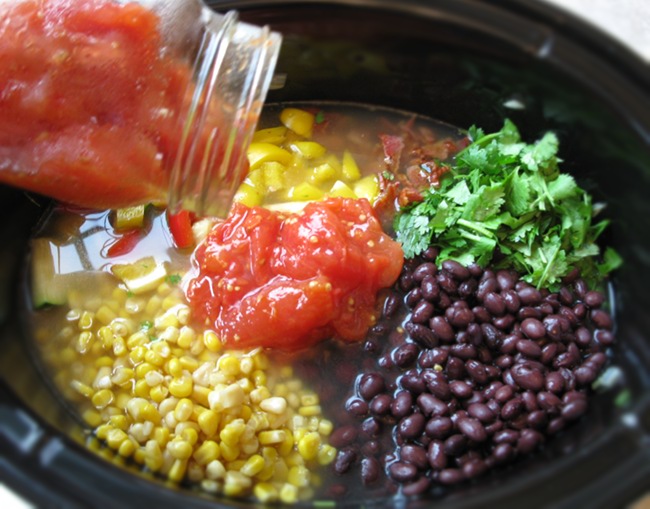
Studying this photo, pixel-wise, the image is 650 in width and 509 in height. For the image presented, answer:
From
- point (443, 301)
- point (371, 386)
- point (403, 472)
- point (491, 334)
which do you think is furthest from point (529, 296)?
point (403, 472)

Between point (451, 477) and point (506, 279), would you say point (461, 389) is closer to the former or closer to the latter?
point (451, 477)

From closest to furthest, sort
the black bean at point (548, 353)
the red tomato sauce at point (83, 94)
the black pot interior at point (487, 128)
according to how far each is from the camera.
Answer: the black pot interior at point (487, 128), the red tomato sauce at point (83, 94), the black bean at point (548, 353)

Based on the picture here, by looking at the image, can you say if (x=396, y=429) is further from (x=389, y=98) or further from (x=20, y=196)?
(x=20, y=196)

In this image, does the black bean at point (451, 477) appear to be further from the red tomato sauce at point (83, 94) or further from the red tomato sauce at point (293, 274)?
the red tomato sauce at point (83, 94)

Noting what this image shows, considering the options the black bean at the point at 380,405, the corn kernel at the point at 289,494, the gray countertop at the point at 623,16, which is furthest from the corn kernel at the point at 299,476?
the gray countertop at the point at 623,16

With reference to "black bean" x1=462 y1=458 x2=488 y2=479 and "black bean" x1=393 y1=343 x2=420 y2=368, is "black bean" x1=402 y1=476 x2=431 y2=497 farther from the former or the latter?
"black bean" x1=393 y1=343 x2=420 y2=368

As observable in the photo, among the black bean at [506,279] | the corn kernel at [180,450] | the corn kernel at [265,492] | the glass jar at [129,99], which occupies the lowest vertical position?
the corn kernel at [265,492]
